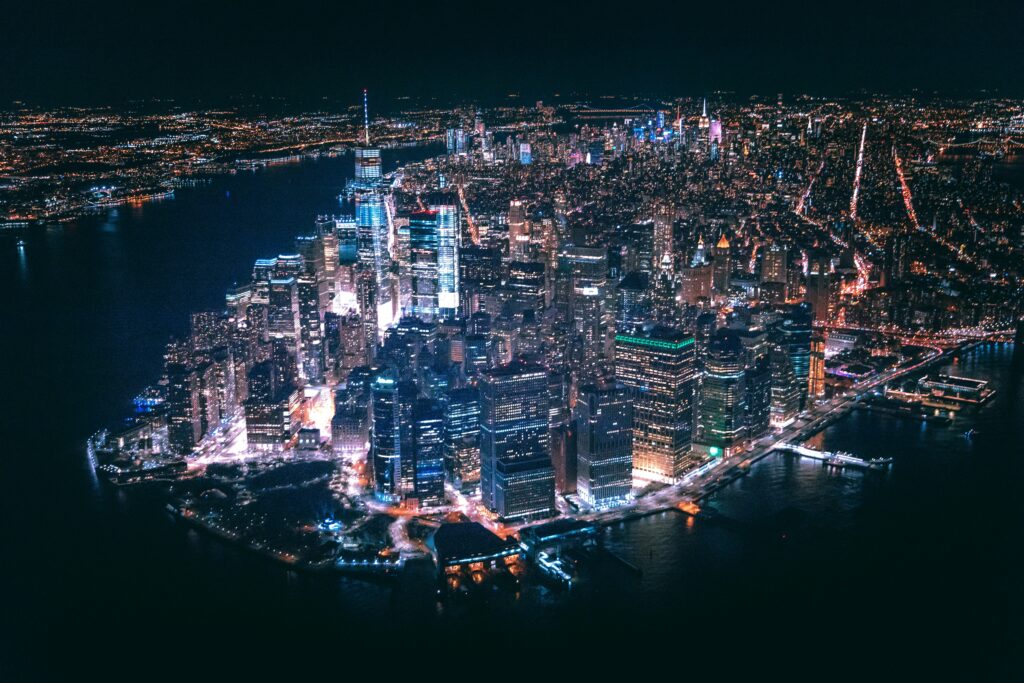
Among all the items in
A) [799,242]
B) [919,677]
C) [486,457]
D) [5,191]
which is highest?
[5,191]

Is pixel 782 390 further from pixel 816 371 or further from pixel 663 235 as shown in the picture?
pixel 663 235

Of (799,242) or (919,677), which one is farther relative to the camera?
(799,242)

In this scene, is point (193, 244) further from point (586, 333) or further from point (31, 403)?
point (586, 333)

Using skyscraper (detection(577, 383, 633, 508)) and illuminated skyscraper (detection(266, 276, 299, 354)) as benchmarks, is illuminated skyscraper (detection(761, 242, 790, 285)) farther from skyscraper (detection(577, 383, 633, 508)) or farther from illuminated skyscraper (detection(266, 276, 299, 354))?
illuminated skyscraper (detection(266, 276, 299, 354))

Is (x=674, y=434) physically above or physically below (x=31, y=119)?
below

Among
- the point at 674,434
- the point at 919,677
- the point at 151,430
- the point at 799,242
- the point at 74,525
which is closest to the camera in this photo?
the point at 919,677

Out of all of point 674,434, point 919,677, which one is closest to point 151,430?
point 674,434

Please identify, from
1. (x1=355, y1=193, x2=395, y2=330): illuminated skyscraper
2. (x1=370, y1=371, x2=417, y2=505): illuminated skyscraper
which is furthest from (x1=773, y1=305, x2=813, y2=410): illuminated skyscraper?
(x1=355, y1=193, x2=395, y2=330): illuminated skyscraper
